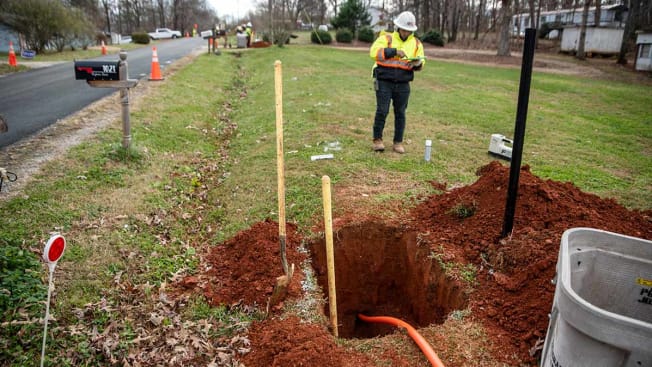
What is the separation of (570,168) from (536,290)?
14.9 ft

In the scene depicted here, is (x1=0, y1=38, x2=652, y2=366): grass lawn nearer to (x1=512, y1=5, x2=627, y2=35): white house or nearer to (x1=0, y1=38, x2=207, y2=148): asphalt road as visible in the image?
(x1=0, y1=38, x2=207, y2=148): asphalt road

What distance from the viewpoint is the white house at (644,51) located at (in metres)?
22.7

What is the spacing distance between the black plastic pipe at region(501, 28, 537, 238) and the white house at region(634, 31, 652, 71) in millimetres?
24155

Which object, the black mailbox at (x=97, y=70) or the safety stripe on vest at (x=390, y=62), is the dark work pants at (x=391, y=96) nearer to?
the safety stripe on vest at (x=390, y=62)

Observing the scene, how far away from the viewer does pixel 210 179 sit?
740cm

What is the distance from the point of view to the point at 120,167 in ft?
22.3

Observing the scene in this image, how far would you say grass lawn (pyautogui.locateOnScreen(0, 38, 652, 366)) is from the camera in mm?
3836

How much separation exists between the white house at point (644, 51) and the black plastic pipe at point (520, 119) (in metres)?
24.2

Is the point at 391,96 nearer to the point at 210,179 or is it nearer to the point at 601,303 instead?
the point at 210,179

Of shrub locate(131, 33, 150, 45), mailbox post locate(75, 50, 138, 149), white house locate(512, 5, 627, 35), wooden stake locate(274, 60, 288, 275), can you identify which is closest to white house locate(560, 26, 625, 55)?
white house locate(512, 5, 627, 35)

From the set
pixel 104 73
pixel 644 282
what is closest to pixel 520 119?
pixel 644 282

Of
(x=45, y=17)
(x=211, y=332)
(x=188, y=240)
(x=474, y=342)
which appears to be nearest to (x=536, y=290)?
(x=474, y=342)

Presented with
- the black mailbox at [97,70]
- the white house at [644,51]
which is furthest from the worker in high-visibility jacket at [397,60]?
the white house at [644,51]

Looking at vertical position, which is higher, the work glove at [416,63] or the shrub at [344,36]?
the shrub at [344,36]
